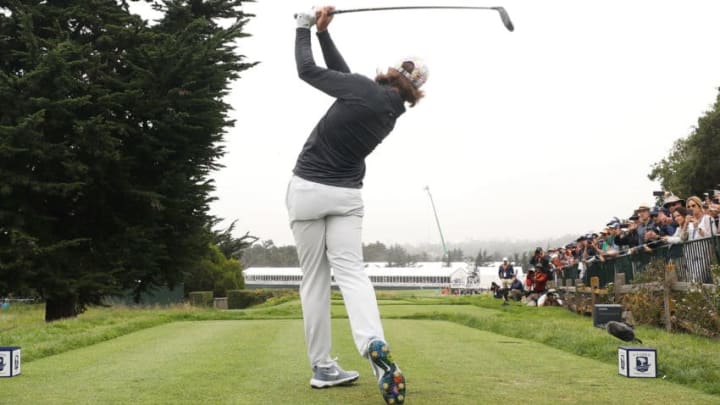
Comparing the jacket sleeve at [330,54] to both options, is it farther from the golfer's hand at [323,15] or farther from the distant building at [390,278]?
the distant building at [390,278]

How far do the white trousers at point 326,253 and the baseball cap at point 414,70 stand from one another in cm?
80

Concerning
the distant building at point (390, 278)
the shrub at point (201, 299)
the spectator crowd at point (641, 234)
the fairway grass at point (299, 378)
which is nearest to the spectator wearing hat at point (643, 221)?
the spectator crowd at point (641, 234)

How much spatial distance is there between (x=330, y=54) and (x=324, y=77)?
415 millimetres

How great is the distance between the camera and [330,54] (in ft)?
Answer: 17.1

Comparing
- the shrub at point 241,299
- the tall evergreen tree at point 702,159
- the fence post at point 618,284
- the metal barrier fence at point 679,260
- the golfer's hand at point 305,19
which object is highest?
the tall evergreen tree at point 702,159

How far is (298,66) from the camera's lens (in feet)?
16.1

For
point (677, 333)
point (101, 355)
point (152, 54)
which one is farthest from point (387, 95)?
point (152, 54)

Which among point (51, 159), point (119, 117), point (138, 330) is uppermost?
point (119, 117)

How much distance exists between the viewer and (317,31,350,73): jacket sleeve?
5.18 meters

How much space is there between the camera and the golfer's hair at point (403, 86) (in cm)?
491

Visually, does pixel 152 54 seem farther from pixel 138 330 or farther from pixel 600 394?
pixel 600 394

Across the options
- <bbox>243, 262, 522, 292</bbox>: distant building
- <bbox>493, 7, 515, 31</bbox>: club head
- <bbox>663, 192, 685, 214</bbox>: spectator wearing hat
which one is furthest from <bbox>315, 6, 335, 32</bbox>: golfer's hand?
<bbox>243, 262, 522, 292</bbox>: distant building

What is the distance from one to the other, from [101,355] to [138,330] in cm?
499

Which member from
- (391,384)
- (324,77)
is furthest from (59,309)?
(391,384)
